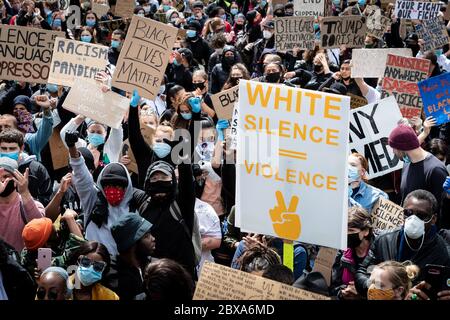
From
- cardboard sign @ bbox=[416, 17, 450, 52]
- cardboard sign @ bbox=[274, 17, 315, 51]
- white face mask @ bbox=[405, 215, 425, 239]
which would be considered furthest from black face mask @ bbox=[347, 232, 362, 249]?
cardboard sign @ bbox=[416, 17, 450, 52]

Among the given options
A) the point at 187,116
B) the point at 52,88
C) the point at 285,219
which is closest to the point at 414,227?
the point at 285,219

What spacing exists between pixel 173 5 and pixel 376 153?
11926mm

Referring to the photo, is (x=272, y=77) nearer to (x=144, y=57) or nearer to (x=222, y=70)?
(x=222, y=70)

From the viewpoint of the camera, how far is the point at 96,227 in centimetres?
584

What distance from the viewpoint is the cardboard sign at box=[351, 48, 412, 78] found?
388 inches

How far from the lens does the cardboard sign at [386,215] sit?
20.8ft

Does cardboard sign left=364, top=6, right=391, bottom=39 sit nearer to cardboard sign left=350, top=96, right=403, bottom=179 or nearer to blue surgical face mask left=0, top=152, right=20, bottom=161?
cardboard sign left=350, top=96, right=403, bottom=179

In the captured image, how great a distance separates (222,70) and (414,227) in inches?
259

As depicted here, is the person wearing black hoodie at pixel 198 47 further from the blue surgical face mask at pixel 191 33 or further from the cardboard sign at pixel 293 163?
the cardboard sign at pixel 293 163

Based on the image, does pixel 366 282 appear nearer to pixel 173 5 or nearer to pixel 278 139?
pixel 278 139

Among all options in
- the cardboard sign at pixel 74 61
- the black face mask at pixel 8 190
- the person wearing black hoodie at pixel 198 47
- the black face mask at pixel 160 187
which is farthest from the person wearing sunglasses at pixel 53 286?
the person wearing black hoodie at pixel 198 47

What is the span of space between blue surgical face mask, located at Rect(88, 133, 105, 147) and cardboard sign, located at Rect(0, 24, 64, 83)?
1407 mm

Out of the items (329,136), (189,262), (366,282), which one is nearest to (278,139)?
(329,136)

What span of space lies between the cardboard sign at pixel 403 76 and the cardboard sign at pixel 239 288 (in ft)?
16.9
